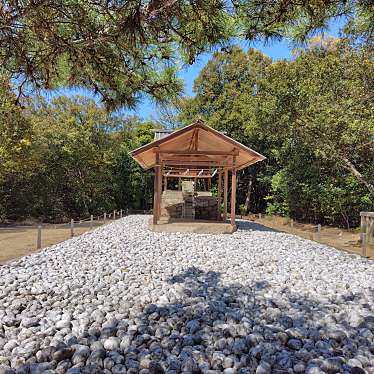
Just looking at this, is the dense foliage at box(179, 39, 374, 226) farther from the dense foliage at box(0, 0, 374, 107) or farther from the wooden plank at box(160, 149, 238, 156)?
the wooden plank at box(160, 149, 238, 156)

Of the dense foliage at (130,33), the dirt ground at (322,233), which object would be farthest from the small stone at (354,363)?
the dirt ground at (322,233)

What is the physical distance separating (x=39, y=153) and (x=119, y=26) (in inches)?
588

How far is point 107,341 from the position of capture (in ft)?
8.38

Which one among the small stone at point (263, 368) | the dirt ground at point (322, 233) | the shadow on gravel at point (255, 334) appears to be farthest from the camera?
the dirt ground at point (322, 233)

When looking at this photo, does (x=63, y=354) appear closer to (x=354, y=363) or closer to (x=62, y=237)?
(x=354, y=363)

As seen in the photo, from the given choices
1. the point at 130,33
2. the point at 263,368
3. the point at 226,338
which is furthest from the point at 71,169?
the point at 263,368

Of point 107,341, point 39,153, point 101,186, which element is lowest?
point 107,341

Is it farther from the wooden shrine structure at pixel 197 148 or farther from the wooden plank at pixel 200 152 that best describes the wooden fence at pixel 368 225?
the wooden plank at pixel 200 152

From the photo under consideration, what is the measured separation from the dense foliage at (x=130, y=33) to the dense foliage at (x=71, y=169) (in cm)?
1224

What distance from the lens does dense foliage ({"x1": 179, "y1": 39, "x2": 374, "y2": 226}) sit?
9680 millimetres

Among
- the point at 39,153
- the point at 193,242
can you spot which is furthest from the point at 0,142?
the point at 193,242

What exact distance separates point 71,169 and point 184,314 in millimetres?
15773

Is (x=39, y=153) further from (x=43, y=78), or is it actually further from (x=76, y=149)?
(x=43, y=78)

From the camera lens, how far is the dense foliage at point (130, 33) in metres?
2.19
